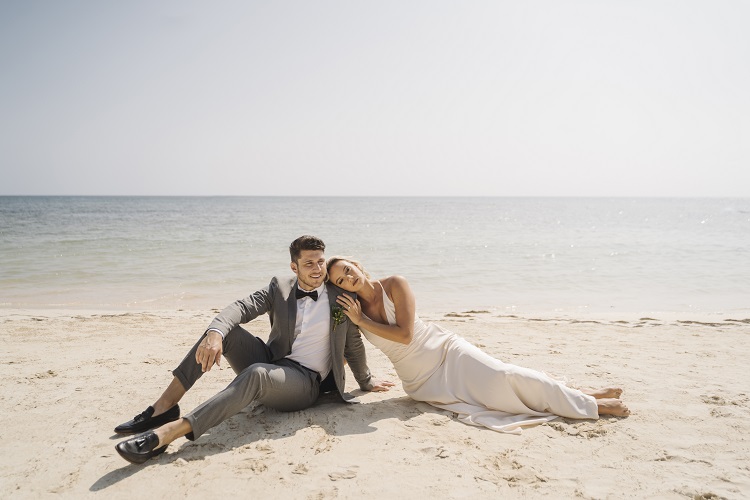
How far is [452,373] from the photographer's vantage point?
4.70 meters

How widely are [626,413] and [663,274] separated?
12.2m

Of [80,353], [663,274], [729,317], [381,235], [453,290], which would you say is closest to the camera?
[80,353]

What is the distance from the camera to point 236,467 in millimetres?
3473

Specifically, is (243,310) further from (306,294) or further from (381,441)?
(381,441)

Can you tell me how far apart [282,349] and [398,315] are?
1.16 metres

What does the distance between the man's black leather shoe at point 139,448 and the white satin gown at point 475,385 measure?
2014 millimetres

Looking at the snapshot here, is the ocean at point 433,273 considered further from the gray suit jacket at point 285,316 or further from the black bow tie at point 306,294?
the black bow tie at point 306,294

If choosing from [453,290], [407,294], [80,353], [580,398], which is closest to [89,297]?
[80,353]

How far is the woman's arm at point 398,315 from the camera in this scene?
4430 millimetres

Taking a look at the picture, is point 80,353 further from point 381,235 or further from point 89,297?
point 381,235

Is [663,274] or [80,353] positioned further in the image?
[663,274]

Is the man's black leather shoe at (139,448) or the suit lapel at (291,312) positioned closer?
the man's black leather shoe at (139,448)

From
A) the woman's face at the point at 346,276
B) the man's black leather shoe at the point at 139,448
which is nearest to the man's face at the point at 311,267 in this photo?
the woman's face at the point at 346,276

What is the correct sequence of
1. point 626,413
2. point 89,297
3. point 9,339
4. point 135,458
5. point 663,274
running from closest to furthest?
point 135,458
point 626,413
point 9,339
point 89,297
point 663,274
